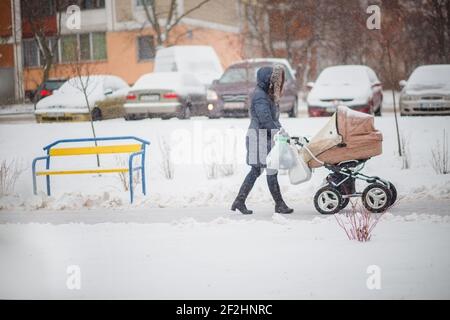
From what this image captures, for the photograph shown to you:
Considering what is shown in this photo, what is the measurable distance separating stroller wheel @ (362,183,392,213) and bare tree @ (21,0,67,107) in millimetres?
4810

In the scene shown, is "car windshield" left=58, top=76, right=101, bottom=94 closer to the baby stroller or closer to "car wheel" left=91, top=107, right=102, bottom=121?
"car wheel" left=91, top=107, right=102, bottom=121

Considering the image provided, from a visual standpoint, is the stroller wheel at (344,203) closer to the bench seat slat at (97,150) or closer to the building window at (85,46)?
the bench seat slat at (97,150)

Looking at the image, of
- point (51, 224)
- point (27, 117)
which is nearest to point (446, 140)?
point (51, 224)

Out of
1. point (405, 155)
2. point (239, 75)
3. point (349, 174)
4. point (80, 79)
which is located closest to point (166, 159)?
point (80, 79)

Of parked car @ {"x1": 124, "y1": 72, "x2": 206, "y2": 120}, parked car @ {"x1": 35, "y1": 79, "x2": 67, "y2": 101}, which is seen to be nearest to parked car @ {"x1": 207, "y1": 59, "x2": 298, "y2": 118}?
parked car @ {"x1": 124, "y1": 72, "x2": 206, "y2": 120}

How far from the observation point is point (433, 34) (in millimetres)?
8703

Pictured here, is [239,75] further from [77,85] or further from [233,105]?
[77,85]

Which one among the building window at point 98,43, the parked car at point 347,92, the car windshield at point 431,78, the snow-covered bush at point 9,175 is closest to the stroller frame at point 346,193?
the car windshield at point 431,78

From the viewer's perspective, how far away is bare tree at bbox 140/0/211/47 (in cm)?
1151

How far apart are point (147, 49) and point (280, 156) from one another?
32.8 ft

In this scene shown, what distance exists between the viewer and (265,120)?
6.82 m

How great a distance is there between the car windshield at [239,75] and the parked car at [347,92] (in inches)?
44.2

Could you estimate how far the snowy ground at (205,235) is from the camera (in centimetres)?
518
